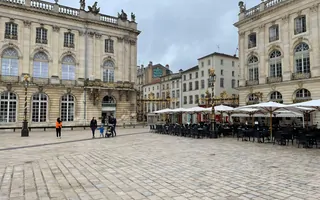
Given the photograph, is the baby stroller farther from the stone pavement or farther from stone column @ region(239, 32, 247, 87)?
stone column @ region(239, 32, 247, 87)

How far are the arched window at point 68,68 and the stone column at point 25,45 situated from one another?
3.92 meters

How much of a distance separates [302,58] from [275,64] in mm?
3105

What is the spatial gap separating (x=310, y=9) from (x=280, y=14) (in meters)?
3.25

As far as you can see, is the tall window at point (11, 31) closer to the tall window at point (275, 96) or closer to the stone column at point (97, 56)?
the stone column at point (97, 56)

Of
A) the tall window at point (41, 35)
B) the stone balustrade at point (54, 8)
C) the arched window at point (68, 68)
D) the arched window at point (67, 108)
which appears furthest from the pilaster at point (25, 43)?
the arched window at point (67, 108)

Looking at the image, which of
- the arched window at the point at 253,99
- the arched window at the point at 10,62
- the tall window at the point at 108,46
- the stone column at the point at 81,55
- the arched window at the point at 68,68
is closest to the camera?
the arched window at the point at 10,62

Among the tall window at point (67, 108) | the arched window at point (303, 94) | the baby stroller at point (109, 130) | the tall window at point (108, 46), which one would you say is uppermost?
the tall window at point (108, 46)

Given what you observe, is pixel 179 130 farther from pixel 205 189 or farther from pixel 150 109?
pixel 150 109

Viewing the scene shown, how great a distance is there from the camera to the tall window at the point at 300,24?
84.5ft

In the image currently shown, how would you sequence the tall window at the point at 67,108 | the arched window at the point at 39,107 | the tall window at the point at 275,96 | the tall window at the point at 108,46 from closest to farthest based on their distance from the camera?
the tall window at the point at 275,96 → the arched window at the point at 39,107 → the tall window at the point at 67,108 → the tall window at the point at 108,46

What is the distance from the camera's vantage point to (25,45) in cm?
2822

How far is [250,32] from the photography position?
31594 mm

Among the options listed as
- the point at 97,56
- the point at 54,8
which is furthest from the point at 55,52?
the point at 54,8

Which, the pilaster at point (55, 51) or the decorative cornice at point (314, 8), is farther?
the pilaster at point (55, 51)
